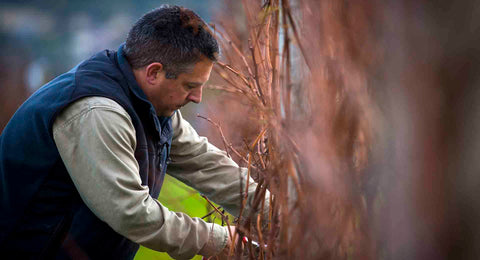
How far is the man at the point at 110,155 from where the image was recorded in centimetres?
171

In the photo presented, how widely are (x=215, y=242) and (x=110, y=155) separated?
20.9 inches

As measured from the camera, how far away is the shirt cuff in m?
1.90

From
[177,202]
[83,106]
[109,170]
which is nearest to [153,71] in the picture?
[83,106]

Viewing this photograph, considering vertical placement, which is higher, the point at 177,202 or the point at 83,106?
the point at 83,106

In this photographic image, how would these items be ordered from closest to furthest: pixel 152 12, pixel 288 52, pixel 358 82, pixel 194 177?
1. pixel 358 82
2. pixel 288 52
3. pixel 152 12
4. pixel 194 177

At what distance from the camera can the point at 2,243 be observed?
1.88 m

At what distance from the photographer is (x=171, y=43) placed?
2049 millimetres

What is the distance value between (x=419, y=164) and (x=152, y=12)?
5.38 feet

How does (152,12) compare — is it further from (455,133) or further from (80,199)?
(455,133)

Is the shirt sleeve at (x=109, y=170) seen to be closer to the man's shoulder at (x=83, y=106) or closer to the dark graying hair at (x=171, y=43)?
the man's shoulder at (x=83, y=106)

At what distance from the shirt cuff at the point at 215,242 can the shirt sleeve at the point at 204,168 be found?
0.88ft

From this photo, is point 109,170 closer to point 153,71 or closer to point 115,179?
point 115,179

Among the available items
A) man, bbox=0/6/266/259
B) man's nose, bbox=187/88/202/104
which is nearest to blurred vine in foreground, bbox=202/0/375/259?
man, bbox=0/6/266/259

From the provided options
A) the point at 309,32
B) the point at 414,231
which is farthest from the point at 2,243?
the point at 414,231
